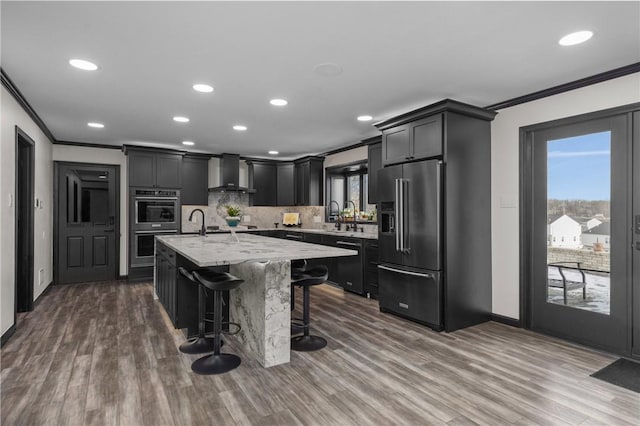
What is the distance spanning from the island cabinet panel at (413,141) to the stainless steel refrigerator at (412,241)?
13 centimetres

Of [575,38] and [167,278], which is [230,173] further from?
[575,38]

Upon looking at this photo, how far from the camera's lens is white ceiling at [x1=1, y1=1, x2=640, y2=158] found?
2.18 meters

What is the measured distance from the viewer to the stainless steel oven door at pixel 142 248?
6.20 meters

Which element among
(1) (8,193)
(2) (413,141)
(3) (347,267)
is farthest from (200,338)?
(2) (413,141)

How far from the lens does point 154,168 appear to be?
6438 mm

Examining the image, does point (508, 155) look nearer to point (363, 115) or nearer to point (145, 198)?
point (363, 115)

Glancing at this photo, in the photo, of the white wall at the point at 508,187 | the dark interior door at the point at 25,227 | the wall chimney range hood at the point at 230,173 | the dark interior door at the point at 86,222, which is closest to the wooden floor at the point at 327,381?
the white wall at the point at 508,187

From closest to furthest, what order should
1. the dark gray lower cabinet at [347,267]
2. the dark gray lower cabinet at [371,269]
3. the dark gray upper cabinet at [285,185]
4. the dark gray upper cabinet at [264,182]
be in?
the dark gray lower cabinet at [371,269] → the dark gray lower cabinet at [347,267] → the dark gray upper cabinet at [264,182] → the dark gray upper cabinet at [285,185]

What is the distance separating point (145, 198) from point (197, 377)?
14.8 feet

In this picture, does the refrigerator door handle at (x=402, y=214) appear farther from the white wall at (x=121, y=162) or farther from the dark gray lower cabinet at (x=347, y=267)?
the white wall at (x=121, y=162)

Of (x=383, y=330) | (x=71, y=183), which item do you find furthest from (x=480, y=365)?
(x=71, y=183)

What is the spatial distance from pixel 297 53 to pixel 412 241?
225cm

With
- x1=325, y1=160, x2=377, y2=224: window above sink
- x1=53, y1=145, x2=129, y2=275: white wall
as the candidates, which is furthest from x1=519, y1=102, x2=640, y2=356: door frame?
x1=53, y1=145, x2=129, y2=275: white wall

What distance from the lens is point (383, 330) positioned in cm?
373
